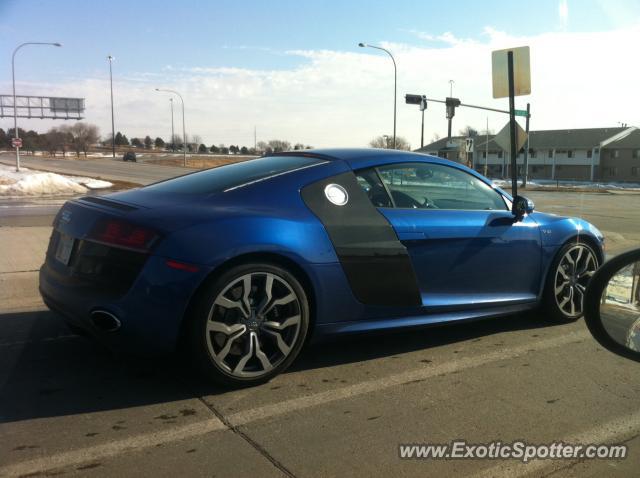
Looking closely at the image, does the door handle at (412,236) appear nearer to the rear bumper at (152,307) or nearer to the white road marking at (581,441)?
the rear bumper at (152,307)

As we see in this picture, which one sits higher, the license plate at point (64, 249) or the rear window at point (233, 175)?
the rear window at point (233, 175)

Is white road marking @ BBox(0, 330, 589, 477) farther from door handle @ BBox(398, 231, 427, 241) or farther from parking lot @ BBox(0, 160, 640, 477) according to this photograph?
door handle @ BBox(398, 231, 427, 241)

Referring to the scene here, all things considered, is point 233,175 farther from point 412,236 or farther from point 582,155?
point 582,155

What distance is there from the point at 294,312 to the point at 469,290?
149cm

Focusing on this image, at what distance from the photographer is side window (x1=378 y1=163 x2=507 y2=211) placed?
4145 millimetres

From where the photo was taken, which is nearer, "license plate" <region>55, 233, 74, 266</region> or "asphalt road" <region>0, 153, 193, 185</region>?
"license plate" <region>55, 233, 74, 266</region>

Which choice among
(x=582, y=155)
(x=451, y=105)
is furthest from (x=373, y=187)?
(x=582, y=155)

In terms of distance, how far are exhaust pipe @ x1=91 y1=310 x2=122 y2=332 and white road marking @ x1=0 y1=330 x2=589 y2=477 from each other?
0.64 m

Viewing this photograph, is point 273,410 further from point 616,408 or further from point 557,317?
point 557,317

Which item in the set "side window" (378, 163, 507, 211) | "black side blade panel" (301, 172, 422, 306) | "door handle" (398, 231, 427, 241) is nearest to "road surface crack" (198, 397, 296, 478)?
"black side blade panel" (301, 172, 422, 306)

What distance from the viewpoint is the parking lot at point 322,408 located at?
104 inches

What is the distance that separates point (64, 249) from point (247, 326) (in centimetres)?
129

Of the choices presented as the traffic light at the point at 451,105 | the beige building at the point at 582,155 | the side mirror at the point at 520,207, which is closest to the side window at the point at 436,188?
the side mirror at the point at 520,207

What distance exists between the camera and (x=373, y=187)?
3996 millimetres
